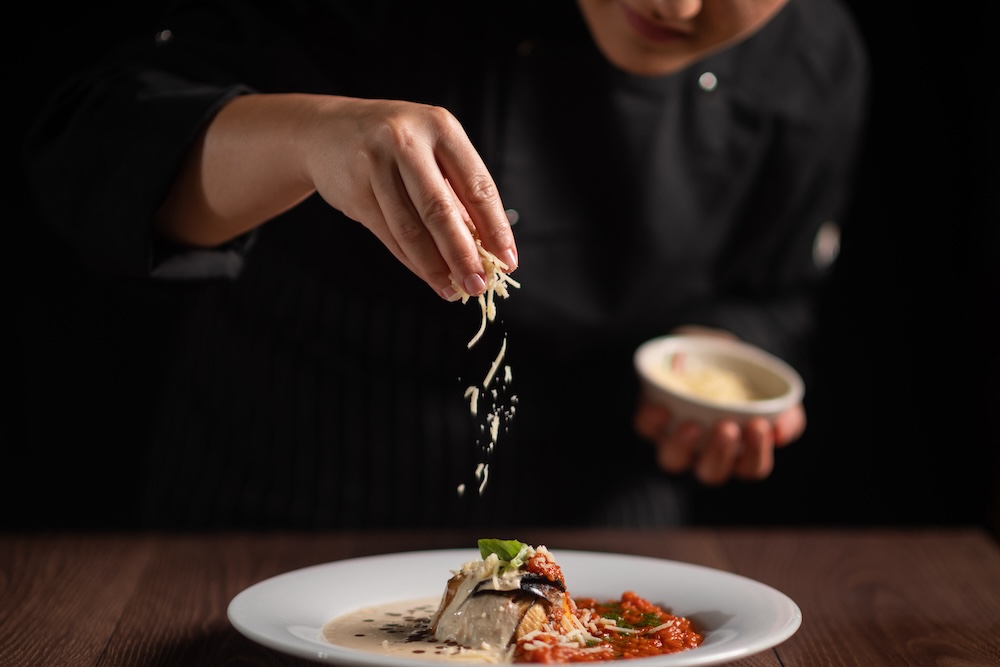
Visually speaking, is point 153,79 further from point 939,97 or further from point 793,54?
point 939,97

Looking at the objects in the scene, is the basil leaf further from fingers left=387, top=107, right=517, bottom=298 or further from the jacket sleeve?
the jacket sleeve

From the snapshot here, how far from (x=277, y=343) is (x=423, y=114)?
106 centimetres

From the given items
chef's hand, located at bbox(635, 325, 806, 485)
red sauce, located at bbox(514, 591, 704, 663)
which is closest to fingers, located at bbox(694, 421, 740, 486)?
chef's hand, located at bbox(635, 325, 806, 485)

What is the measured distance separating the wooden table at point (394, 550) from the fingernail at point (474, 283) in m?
0.49

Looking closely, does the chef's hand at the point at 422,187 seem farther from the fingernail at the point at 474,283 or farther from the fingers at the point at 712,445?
the fingers at the point at 712,445

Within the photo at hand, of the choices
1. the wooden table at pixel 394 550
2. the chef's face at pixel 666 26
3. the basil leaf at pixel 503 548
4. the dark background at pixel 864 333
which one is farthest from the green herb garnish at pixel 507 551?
the dark background at pixel 864 333

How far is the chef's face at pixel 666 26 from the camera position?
1.53m

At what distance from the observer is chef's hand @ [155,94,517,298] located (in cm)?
111

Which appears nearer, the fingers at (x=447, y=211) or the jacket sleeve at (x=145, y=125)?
the fingers at (x=447, y=211)

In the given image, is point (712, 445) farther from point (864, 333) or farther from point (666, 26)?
point (864, 333)

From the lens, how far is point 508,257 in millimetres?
1171

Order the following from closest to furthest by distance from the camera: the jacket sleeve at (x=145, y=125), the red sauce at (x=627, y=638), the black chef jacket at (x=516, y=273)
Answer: the red sauce at (x=627, y=638)
the jacket sleeve at (x=145, y=125)
the black chef jacket at (x=516, y=273)

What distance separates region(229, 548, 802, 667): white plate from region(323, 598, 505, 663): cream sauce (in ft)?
0.06

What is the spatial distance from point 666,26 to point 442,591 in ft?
2.90
